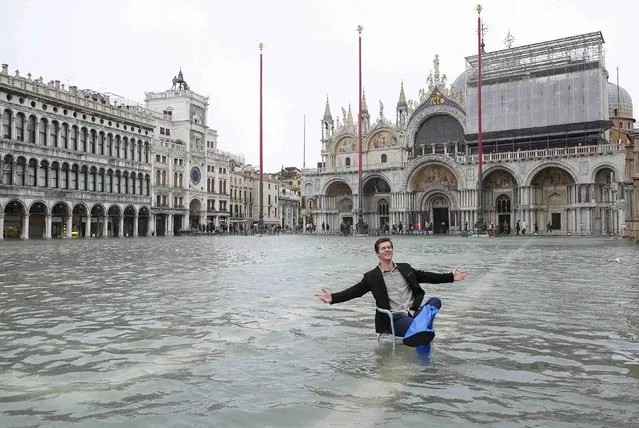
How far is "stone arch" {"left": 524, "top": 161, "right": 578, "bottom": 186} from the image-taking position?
5612cm

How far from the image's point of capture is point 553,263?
18.6m

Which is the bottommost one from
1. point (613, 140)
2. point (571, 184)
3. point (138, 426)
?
point (138, 426)

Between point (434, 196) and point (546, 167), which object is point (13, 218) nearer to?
point (434, 196)

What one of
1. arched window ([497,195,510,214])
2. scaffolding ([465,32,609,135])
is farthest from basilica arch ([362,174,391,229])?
arched window ([497,195,510,214])

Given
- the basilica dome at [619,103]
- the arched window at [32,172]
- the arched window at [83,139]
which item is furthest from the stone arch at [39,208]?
the basilica dome at [619,103]

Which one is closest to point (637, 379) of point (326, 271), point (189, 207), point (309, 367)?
point (309, 367)

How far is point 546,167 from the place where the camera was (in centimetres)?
5850

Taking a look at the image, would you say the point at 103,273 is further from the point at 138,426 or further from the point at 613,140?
the point at 613,140

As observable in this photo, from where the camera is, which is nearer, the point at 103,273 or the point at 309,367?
the point at 309,367

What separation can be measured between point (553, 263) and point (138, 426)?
1679cm

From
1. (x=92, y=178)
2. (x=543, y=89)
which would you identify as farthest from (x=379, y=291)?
(x=543, y=89)

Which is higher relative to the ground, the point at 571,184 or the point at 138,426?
the point at 571,184

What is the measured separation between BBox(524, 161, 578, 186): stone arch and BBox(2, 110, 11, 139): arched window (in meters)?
47.0

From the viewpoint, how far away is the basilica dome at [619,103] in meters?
80.0
